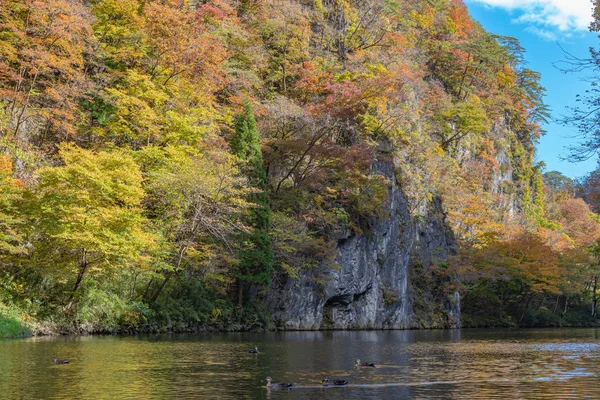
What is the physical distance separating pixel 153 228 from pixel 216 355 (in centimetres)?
1253

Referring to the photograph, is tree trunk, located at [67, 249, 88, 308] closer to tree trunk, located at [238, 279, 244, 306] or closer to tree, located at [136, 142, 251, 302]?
tree, located at [136, 142, 251, 302]

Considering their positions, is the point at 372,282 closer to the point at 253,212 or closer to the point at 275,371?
the point at 253,212

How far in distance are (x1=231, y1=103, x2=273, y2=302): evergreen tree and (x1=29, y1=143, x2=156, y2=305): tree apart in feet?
26.7

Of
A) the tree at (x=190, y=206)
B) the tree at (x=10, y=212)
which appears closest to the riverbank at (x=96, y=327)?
the tree at (x=190, y=206)

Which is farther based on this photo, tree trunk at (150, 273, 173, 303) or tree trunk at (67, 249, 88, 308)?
tree trunk at (150, 273, 173, 303)

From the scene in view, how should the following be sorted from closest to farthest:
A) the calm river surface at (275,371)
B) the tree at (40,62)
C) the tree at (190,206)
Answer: the calm river surface at (275,371) → the tree at (190,206) → the tree at (40,62)

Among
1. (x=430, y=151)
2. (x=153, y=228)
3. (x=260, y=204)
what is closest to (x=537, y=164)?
(x=430, y=151)

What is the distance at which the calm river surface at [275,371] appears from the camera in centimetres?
1152

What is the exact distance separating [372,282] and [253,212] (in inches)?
491

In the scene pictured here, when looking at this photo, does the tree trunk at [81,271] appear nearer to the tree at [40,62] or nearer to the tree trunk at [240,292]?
the tree at [40,62]

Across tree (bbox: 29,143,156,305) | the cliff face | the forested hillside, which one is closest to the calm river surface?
tree (bbox: 29,143,156,305)

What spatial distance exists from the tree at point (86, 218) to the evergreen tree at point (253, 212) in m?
8.12

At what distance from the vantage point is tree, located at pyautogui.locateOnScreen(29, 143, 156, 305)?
24.7 m

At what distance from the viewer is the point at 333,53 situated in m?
48.2
